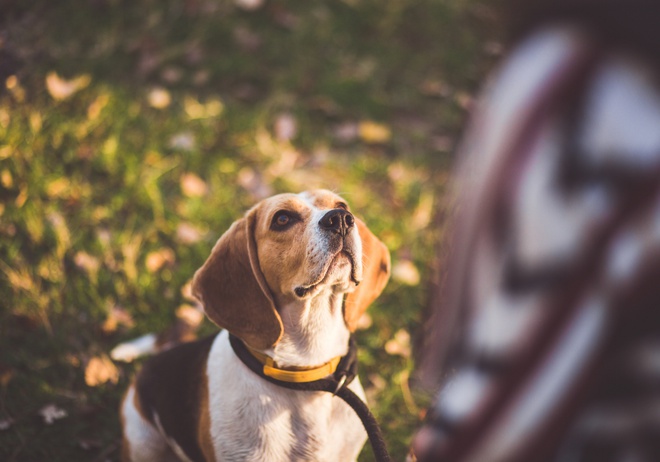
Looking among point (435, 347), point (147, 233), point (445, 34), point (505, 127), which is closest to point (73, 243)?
point (147, 233)

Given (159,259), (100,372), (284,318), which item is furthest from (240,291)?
(159,259)

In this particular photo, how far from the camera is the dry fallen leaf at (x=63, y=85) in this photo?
4070 millimetres

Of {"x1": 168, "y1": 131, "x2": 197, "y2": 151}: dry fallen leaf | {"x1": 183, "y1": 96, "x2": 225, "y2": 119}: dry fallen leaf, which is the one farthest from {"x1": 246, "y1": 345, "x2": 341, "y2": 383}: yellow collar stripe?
{"x1": 183, "y1": 96, "x2": 225, "y2": 119}: dry fallen leaf

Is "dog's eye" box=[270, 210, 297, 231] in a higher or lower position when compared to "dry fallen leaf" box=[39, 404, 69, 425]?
higher

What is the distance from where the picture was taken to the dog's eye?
2061mm

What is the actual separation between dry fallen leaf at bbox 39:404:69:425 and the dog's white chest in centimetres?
120

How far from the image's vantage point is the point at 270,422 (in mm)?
2006

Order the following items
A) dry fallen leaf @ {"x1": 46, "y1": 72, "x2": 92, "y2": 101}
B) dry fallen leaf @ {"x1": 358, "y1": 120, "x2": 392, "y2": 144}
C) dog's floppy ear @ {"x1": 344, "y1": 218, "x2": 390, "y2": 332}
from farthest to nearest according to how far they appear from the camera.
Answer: dry fallen leaf @ {"x1": 358, "y1": 120, "x2": 392, "y2": 144} < dry fallen leaf @ {"x1": 46, "y1": 72, "x2": 92, "y2": 101} < dog's floppy ear @ {"x1": 344, "y1": 218, "x2": 390, "y2": 332}

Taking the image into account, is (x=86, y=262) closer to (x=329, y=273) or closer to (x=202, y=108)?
(x=202, y=108)

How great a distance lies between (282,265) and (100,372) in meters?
1.56

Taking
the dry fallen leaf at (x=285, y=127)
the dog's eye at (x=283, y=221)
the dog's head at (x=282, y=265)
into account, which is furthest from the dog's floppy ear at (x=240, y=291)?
the dry fallen leaf at (x=285, y=127)

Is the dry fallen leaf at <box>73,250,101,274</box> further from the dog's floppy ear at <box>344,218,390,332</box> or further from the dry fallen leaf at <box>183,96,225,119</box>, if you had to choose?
the dog's floppy ear at <box>344,218,390,332</box>

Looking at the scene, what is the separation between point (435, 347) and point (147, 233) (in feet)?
9.21

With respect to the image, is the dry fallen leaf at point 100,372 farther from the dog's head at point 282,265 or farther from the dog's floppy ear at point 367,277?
the dog's floppy ear at point 367,277
